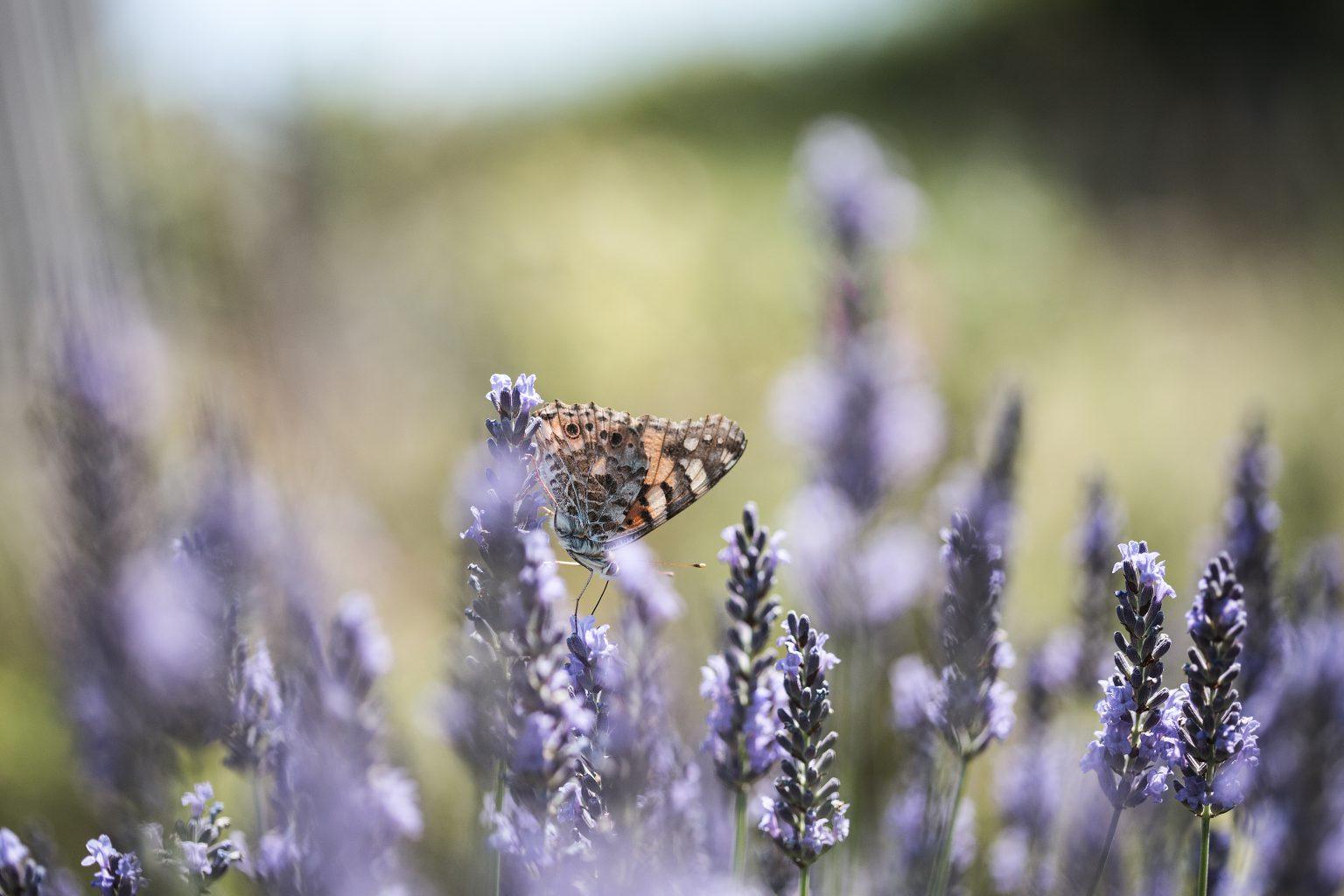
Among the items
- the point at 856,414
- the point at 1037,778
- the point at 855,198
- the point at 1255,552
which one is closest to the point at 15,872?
the point at 1037,778

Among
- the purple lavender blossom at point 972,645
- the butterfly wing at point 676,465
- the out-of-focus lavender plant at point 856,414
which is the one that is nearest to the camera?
the purple lavender blossom at point 972,645

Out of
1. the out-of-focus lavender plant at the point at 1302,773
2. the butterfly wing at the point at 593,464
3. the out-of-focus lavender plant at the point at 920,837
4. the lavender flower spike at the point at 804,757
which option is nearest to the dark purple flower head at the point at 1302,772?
the out-of-focus lavender plant at the point at 1302,773

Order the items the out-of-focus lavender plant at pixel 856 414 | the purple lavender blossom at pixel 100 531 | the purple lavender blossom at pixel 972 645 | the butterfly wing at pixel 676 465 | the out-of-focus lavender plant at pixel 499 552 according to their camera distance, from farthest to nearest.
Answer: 1. the out-of-focus lavender plant at pixel 856 414
2. the butterfly wing at pixel 676 465
3. the purple lavender blossom at pixel 100 531
4. the purple lavender blossom at pixel 972 645
5. the out-of-focus lavender plant at pixel 499 552

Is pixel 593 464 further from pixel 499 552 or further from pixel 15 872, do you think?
pixel 15 872

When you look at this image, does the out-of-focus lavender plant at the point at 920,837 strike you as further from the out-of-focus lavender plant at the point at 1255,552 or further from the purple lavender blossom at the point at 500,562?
the purple lavender blossom at the point at 500,562

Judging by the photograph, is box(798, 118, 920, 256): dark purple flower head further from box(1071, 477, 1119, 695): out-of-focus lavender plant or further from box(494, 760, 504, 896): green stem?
box(494, 760, 504, 896): green stem

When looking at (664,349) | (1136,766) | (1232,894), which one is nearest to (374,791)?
(1136,766)

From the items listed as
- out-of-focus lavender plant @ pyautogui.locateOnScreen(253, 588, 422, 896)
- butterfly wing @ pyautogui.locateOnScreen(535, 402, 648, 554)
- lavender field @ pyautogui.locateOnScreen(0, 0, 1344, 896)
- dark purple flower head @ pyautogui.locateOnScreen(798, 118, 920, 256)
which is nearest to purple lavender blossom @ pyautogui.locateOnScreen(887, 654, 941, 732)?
lavender field @ pyautogui.locateOnScreen(0, 0, 1344, 896)
